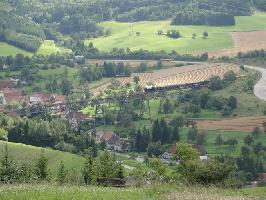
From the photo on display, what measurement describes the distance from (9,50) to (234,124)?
94795 millimetres

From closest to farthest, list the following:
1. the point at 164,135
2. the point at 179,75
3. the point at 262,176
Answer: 1. the point at 262,176
2. the point at 164,135
3. the point at 179,75

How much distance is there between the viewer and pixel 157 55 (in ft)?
576

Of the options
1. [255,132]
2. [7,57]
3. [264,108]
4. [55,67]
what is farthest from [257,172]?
[7,57]

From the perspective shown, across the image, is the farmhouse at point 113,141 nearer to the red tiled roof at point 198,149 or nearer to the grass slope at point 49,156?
the red tiled roof at point 198,149

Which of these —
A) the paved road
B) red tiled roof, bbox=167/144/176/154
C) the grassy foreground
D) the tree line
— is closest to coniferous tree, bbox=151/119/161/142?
red tiled roof, bbox=167/144/176/154

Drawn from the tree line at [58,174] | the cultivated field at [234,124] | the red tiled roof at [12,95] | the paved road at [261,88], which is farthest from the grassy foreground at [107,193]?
the red tiled roof at [12,95]

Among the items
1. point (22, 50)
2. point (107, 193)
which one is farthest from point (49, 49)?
point (107, 193)

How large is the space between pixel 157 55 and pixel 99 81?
29.1 meters

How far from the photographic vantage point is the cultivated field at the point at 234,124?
9931cm

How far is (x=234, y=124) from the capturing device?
103 meters

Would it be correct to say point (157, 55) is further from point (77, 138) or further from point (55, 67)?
point (77, 138)

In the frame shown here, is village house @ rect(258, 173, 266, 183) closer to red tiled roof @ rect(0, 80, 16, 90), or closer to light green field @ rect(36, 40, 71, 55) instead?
red tiled roof @ rect(0, 80, 16, 90)

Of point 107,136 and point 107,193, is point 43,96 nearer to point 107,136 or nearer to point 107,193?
point 107,136

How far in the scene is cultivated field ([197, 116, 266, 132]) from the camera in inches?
3910
